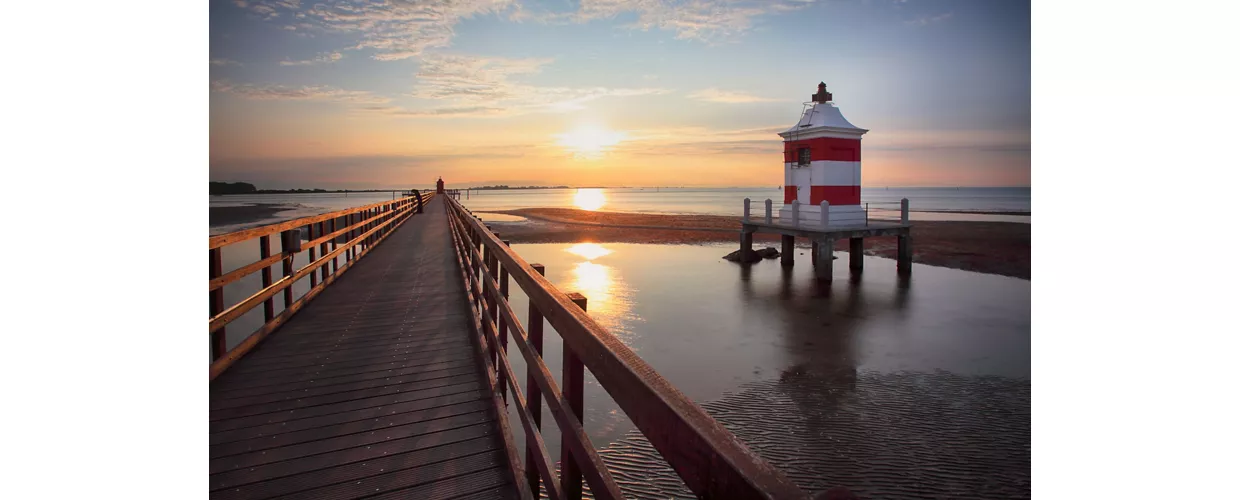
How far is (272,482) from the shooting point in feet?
7.29

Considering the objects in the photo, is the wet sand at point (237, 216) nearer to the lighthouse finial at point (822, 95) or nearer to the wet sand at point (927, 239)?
the wet sand at point (927, 239)

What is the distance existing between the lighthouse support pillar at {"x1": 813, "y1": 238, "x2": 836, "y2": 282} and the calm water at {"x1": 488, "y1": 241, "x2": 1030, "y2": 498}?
0.45 meters

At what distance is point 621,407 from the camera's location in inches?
38.9

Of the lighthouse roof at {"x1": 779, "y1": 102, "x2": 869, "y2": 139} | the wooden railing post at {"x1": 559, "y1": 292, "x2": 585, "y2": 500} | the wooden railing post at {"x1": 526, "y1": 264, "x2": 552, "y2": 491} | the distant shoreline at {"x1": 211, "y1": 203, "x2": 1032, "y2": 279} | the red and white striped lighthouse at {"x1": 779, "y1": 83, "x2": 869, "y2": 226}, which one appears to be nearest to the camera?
the wooden railing post at {"x1": 559, "y1": 292, "x2": 585, "y2": 500}

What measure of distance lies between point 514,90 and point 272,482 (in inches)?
935

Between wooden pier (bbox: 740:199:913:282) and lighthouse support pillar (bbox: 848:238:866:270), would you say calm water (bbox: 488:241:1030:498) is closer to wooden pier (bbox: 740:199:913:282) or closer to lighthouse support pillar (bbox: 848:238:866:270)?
lighthouse support pillar (bbox: 848:238:866:270)

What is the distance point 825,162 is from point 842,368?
734cm

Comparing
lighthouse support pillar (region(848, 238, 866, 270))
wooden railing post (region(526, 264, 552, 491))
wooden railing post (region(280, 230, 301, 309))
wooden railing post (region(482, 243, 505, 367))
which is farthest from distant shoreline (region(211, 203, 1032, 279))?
wooden railing post (region(526, 264, 552, 491))

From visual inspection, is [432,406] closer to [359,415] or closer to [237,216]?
[359,415]

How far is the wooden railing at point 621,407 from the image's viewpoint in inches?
29.0

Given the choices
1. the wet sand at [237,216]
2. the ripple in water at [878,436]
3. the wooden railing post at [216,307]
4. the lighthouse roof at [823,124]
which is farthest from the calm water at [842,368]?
the wet sand at [237,216]

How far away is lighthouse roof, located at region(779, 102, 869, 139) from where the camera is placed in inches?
525

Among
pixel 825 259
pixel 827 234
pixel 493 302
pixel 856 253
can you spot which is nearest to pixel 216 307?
pixel 493 302

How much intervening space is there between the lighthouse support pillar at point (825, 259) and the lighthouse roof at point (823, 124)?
8.20ft
